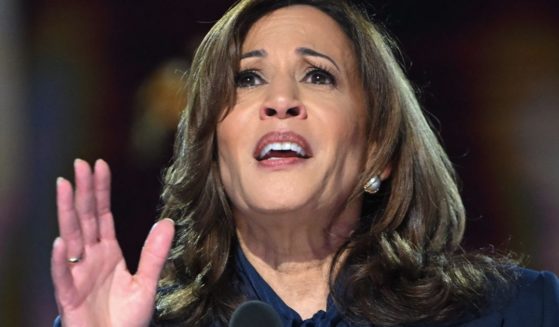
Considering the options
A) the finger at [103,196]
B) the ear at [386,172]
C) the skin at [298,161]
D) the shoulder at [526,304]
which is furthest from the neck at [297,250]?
the finger at [103,196]

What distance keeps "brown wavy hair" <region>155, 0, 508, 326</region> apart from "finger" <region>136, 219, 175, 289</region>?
0.40 metres

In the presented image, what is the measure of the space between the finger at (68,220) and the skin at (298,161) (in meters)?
0.50

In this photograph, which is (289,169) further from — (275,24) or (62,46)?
(62,46)

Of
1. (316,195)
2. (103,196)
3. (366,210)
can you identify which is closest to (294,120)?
(316,195)

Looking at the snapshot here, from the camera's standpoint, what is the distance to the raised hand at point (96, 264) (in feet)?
5.32

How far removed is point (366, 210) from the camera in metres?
2.33

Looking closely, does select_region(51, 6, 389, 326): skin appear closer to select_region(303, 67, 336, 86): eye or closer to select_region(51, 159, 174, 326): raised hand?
select_region(303, 67, 336, 86): eye

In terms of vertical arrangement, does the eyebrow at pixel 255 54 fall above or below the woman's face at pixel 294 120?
above

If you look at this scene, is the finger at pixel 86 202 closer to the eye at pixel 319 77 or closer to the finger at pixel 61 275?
the finger at pixel 61 275

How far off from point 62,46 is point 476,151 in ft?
4.36

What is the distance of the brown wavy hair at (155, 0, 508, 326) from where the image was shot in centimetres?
210

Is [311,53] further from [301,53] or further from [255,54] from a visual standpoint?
[255,54]

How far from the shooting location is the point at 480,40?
2930mm

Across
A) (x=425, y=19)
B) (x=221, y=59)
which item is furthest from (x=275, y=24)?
(x=425, y=19)
